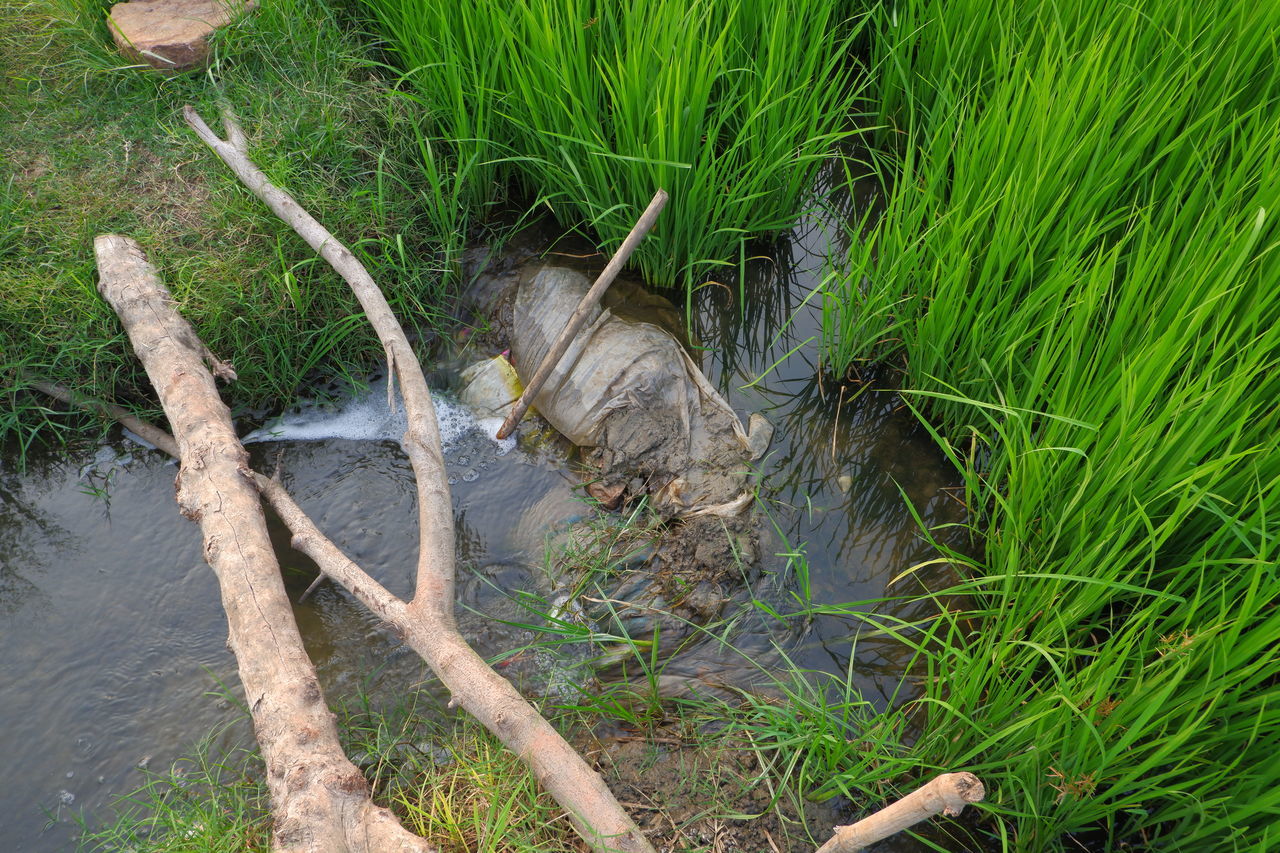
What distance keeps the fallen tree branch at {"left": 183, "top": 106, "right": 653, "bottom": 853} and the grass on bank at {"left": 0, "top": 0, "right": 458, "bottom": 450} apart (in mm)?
329

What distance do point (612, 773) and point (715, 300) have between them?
1.77 meters

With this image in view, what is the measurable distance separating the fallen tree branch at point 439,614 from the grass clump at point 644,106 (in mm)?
758

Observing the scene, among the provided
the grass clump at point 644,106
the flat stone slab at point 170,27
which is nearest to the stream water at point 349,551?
the grass clump at point 644,106

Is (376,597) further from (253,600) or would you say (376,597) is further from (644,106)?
(644,106)

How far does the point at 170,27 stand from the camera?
313 cm

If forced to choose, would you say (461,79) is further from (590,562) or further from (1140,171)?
(1140,171)

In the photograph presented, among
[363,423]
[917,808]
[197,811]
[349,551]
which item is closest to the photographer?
[917,808]

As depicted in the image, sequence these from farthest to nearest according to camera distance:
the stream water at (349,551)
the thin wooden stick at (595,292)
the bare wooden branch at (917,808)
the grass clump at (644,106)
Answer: the grass clump at (644,106), the thin wooden stick at (595,292), the stream water at (349,551), the bare wooden branch at (917,808)

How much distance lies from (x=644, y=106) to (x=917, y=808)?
214 cm

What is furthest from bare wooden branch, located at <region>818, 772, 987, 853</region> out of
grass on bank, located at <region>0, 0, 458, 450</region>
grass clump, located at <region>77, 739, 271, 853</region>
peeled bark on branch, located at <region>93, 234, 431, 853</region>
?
grass on bank, located at <region>0, 0, 458, 450</region>

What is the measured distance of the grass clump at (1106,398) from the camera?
147cm

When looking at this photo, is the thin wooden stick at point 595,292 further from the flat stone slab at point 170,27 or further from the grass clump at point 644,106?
the flat stone slab at point 170,27

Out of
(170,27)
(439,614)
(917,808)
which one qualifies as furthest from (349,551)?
(170,27)

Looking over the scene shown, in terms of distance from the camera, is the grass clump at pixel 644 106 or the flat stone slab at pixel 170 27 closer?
the grass clump at pixel 644 106
